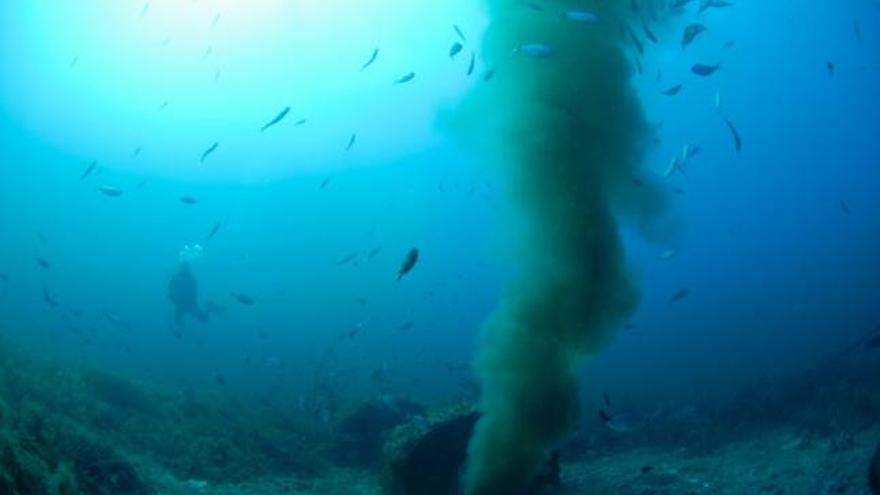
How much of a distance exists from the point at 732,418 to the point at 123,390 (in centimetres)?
1555

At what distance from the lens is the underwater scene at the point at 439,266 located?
29.6ft

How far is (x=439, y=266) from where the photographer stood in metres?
125

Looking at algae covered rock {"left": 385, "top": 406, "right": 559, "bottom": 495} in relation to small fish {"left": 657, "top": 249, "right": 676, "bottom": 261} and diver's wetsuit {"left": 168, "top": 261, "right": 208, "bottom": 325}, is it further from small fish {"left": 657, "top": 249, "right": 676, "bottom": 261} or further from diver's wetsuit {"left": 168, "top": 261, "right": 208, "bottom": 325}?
diver's wetsuit {"left": 168, "top": 261, "right": 208, "bottom": 325}

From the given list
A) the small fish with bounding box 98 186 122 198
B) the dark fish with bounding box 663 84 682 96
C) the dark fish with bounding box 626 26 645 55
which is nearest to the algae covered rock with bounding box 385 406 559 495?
the dark fish with bounding box 626 26 645 55

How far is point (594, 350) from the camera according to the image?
8.60 metres

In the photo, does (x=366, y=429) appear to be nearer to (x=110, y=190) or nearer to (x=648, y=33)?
(x=110, y=190)

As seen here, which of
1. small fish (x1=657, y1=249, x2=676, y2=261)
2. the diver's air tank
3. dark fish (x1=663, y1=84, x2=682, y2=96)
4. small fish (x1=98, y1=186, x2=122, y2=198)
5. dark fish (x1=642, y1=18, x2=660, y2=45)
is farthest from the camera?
small fish (x1=98, y1=186, x2=122, y2=198)

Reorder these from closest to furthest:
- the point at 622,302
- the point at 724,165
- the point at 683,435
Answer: the point at 622,302
the point at 683,435
the point at 724,165

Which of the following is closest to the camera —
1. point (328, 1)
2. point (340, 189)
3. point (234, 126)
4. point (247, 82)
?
point (328, 1)

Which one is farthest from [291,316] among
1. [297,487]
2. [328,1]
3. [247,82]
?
[297,487]

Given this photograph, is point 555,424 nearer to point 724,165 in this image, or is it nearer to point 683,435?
point 683,435

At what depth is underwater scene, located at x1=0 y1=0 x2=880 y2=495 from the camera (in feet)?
29.6

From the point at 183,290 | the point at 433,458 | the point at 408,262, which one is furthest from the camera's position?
the point at 183,290

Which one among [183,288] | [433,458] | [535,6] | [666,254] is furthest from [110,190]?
[666,254]
